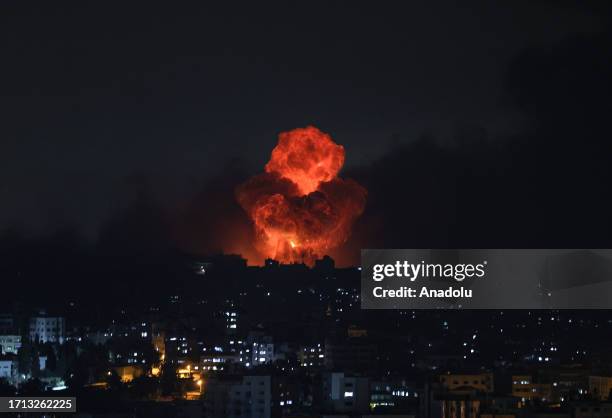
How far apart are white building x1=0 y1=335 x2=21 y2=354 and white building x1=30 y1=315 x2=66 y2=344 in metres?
0.32

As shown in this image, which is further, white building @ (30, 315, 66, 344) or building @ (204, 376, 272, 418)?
white building @ (30, 315, 66, 344)

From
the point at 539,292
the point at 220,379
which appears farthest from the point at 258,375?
the point at 539,292

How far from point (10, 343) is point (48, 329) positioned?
120 centimetres

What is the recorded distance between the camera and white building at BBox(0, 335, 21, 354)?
35.2 m

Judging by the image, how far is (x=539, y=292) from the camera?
2967 cm

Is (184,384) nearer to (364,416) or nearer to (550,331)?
(364,416)

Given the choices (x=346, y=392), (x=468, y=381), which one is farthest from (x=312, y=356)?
(x=346, y=392)

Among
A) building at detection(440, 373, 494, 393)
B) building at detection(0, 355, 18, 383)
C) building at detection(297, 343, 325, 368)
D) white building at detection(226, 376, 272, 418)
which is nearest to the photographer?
white building at detection(226, 376, 272, 418)

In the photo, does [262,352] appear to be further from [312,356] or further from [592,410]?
[592,410]

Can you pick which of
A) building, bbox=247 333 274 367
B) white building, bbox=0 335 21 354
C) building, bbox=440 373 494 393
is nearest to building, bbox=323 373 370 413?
building, bbox=440 373 494 393

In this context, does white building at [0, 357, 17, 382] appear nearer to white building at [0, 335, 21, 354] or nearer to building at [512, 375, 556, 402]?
white building at [0, 335, 21, 354]

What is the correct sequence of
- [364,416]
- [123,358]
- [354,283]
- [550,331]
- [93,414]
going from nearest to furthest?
[364,416]
[93,414]
[123,358]
[550,331]
[354,283]

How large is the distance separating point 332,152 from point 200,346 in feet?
20.1

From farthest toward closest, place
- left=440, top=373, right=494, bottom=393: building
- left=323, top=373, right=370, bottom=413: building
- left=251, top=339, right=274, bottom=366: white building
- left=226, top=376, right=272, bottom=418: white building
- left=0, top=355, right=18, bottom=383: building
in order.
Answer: left=251, top=339, right=274, bottom=366: white building < left=0, top=355, right=18, bottom=383: building < left=440, top=373, right=494, bottom=393: building < left=323, top=373, right=370, bottom=413: building < left=226, top=376, right=272, bottom=418: white building
